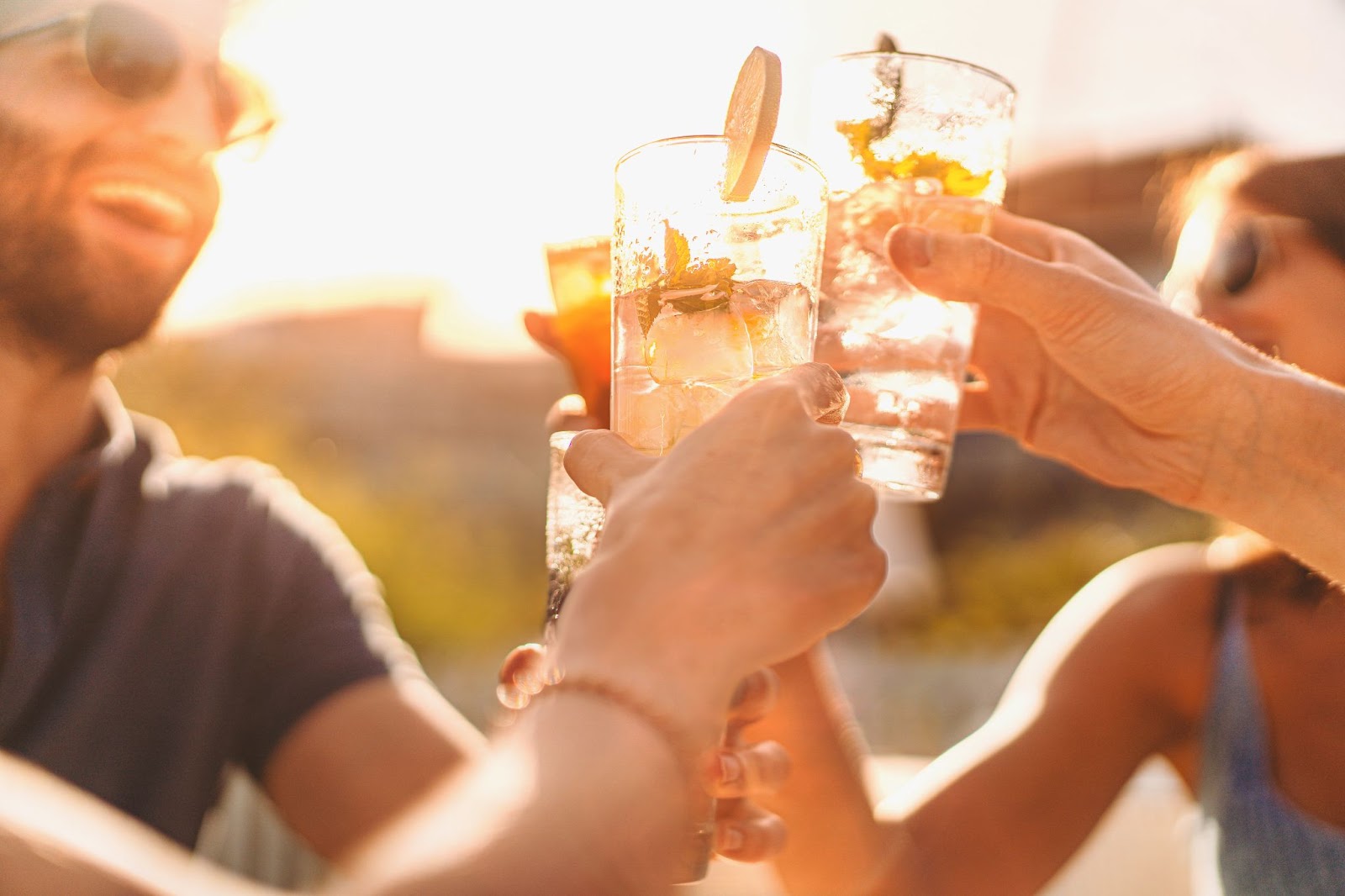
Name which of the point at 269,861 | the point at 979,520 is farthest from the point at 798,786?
the point at 979,520

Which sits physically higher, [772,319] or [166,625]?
[772,319]

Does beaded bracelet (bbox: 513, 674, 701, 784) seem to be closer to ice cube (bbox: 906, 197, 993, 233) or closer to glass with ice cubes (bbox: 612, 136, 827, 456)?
glass with ice cubes (bbox: 612, 136, 827, 456)

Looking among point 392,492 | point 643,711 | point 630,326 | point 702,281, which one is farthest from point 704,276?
point 392,492

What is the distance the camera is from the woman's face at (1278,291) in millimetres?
2061

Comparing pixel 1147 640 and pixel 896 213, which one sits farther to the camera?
pixel 1147 640

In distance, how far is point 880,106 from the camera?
1.46m

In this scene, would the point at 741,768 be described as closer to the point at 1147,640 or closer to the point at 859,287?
the point at 859,287

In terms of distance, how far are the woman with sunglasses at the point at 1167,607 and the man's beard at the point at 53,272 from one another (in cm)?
146

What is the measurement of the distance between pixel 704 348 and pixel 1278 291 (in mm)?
1572

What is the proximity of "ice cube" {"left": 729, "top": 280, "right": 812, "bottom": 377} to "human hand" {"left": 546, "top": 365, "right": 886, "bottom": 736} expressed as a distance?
0.70 feet

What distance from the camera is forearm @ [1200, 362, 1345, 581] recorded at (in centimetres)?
147

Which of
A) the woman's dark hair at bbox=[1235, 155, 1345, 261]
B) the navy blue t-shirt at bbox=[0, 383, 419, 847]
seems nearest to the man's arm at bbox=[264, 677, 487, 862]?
A: the navy blue t-shirt at bbox=[0, 383, 419, 847]

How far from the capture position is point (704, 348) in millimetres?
1150

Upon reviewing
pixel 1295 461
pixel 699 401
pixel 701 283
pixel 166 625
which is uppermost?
pixel 701 283
